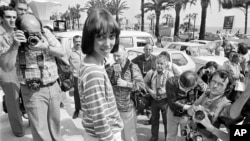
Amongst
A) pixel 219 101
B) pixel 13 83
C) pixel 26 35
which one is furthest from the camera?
pixel 13 83

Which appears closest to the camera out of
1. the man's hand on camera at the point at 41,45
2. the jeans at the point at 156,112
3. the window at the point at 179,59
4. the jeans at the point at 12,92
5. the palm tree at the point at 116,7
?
the man's hand on camera at the point at 41,45

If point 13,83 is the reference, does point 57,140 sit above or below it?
below

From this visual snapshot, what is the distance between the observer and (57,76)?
7.73 ft

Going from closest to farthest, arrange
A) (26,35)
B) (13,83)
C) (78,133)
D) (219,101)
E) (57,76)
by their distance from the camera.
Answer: (26,35) → (219,101) → (57,76) → (13,83) → (78,133)

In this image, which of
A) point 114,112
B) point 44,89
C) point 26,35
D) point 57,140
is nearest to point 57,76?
point 44,89

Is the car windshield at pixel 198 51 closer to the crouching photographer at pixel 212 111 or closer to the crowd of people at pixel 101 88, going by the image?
the crowd of people at pixel 101 88

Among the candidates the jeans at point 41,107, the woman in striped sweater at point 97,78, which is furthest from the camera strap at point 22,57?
the woman in striped sweater at point 97,78

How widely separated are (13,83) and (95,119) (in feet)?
7.39

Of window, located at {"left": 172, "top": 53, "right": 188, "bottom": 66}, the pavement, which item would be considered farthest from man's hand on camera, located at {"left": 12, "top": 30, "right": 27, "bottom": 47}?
window, located at {"left": 172, "top": 53, "right": 188, "bottom": 66}

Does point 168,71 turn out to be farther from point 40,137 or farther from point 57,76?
point 40,137

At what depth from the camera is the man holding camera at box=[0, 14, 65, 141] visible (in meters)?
2.09

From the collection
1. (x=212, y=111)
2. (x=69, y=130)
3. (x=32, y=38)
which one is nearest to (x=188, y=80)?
(x=212, y=111)

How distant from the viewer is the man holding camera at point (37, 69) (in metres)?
2.09

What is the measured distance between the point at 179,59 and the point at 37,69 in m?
5.41
